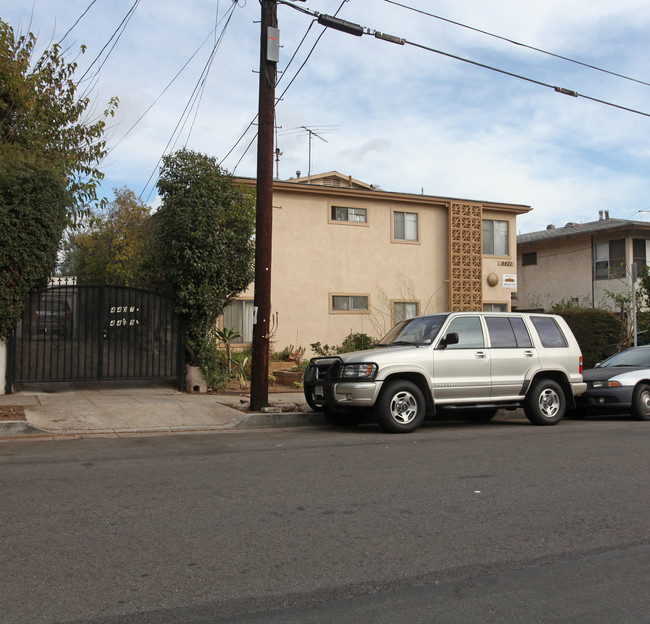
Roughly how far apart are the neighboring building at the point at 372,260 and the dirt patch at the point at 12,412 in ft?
32.8

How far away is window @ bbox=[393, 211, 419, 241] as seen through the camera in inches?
900

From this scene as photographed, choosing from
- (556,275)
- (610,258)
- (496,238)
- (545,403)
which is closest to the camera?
(545,403)

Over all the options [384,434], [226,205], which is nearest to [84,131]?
[226,205]

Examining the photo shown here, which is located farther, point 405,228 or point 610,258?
point 610,258

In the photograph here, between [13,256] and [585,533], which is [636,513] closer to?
[585,533]

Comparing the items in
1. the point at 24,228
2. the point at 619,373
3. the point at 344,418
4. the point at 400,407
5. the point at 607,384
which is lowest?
the point at 344,418

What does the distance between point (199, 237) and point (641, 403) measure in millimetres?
8908

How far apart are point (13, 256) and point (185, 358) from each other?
400 cm

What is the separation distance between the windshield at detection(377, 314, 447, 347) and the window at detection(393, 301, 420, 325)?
11.5 meters

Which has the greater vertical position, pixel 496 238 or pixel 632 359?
pixel 496 238

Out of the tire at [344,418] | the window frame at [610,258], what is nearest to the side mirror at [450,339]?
Result: the tire at [344,418]

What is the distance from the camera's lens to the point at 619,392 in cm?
1170

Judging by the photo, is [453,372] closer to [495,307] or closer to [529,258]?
[495,307]

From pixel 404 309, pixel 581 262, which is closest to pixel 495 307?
pixel 404 309
